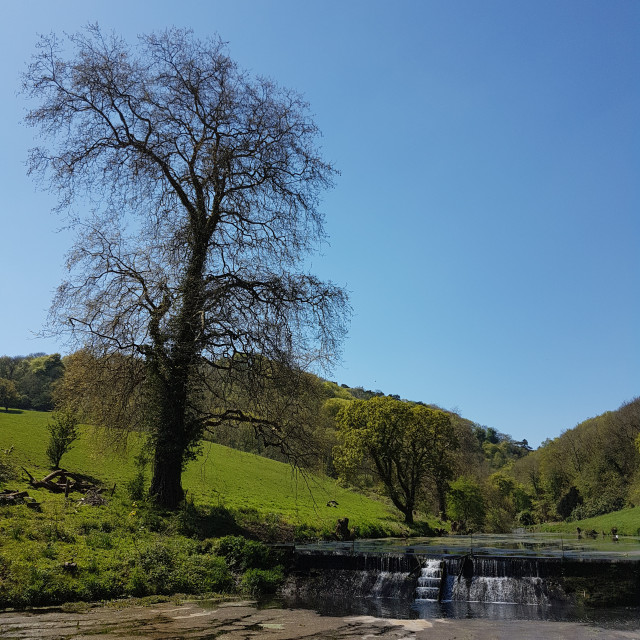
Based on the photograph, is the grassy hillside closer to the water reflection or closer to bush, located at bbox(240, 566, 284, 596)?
the water reflection

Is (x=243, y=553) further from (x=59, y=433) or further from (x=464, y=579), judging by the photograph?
(x=59, y=433)

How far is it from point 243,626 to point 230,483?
27.7 m

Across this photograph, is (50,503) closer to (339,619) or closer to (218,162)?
(339,619)

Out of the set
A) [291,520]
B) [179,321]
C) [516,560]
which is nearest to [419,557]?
[516,560]

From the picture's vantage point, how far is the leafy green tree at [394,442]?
35.7 m

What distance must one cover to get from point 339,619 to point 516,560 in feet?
20.8

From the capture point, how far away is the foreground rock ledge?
841cm

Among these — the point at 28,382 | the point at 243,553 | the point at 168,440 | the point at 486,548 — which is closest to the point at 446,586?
the point at 243,553

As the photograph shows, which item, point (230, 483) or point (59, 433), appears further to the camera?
point (230, 483)

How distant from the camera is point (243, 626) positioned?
9.42 m

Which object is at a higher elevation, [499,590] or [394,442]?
[394,442]

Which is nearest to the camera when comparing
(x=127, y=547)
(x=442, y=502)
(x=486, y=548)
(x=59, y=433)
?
(x=127, y=547)

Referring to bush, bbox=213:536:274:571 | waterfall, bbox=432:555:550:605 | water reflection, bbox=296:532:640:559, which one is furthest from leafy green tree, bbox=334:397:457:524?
bush, bbox=213:536:274:571

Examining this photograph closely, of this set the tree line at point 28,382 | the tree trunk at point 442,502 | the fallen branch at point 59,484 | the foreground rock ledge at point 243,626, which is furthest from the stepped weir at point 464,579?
the tree line at point 28,382
